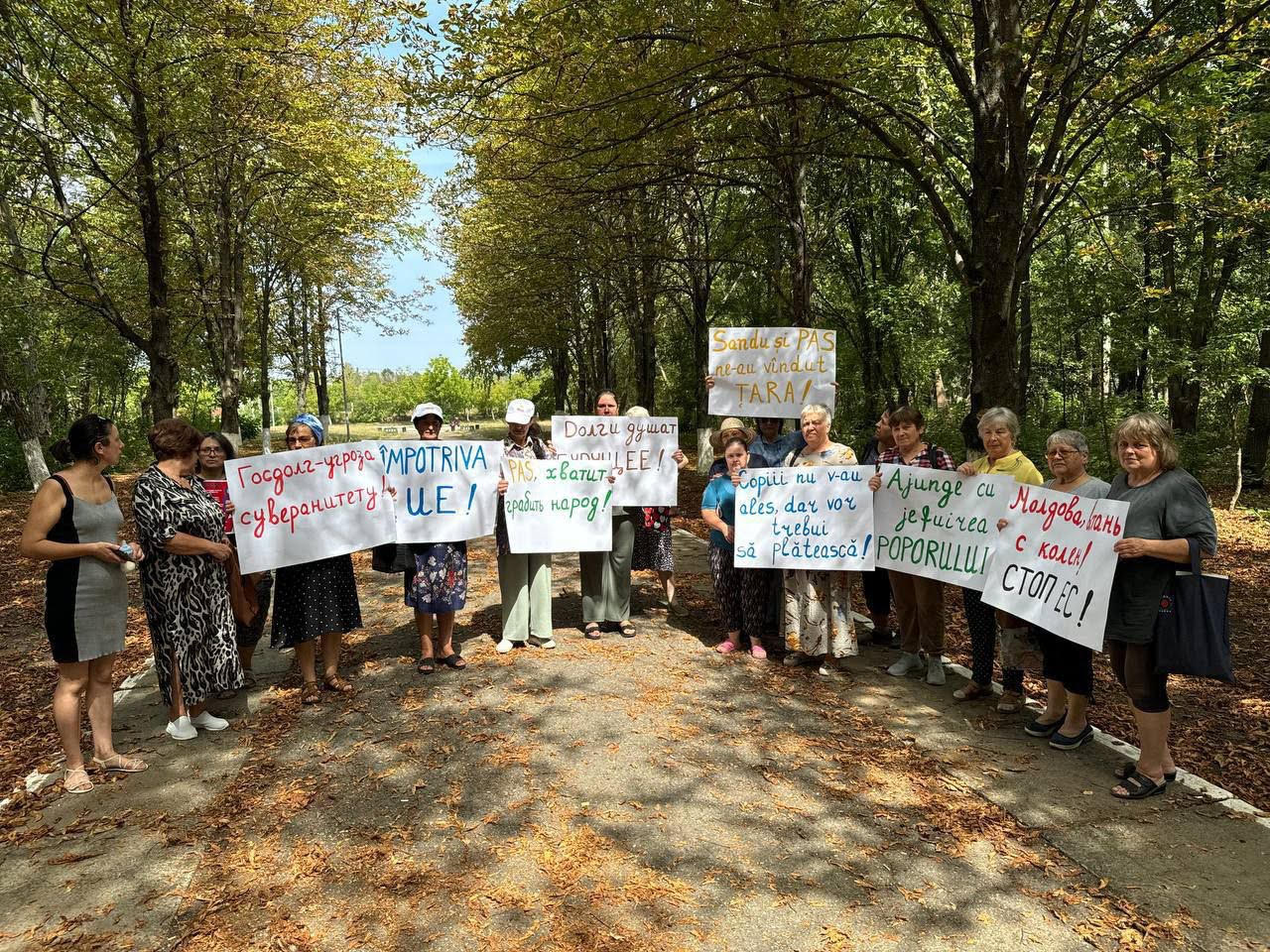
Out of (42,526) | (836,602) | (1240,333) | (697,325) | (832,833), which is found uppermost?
(697,325)

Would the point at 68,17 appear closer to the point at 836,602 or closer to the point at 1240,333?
the point at 836,602

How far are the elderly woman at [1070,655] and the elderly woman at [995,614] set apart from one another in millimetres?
293

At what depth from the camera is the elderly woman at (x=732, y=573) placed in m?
5.94

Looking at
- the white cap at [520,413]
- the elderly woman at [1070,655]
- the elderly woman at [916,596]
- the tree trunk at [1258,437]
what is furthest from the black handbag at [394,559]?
the tree trunk at [1258,437]

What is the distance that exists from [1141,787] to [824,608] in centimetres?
227

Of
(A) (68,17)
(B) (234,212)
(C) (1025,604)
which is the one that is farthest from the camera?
(B) (234,212)

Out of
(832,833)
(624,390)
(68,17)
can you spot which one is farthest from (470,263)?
(832,833)

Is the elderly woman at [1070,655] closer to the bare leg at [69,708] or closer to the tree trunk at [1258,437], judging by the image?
the bare leg at [69,708]

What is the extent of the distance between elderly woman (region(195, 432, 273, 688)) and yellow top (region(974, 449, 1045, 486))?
534 centimetres

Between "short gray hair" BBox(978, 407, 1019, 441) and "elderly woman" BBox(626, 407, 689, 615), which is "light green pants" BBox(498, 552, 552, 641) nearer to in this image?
"elderly woman" BBox(626, 407, 689, 615)

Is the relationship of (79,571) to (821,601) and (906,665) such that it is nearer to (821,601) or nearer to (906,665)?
(821,601)

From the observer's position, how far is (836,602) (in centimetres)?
557

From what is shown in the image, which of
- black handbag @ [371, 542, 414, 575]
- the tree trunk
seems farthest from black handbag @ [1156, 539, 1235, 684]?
the tree trunk

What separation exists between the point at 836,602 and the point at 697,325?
507 inches
